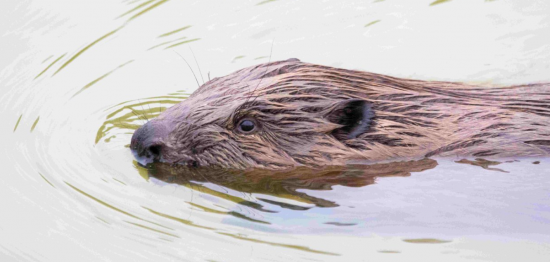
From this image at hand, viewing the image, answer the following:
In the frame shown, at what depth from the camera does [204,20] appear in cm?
877

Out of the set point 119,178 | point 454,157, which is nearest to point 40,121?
point 119,178

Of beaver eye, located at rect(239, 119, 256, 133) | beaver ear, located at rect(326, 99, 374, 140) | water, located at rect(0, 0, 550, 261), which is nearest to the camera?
water, located at rect(0, 0, 550, 261)

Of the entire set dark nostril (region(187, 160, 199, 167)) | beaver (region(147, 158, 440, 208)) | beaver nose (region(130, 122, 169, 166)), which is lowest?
beaver (region(147, 158, 440, 208))

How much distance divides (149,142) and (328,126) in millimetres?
1141

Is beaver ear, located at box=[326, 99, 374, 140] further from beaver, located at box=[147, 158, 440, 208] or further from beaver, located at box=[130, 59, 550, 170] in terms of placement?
beaver, located at box=[147, 158, 440, 208]

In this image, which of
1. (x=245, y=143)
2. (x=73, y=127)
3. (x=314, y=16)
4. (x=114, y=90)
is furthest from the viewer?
(x=314, y=16)

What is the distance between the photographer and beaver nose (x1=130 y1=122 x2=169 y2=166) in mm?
5961

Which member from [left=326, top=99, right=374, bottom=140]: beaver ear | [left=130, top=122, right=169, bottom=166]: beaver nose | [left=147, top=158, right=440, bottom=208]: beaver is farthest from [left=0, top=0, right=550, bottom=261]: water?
[left=326, top=99, right=374, bottom=140]: beaver ear

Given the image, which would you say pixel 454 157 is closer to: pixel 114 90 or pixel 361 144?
pixel 361 144

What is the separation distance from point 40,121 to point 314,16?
2924mm

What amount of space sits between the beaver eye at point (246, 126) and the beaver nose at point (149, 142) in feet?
1.67

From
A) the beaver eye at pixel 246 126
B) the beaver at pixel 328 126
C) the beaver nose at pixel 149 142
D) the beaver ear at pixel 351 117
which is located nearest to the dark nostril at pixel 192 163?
the beaver at pixel 328 126

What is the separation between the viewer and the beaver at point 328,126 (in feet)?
19.3

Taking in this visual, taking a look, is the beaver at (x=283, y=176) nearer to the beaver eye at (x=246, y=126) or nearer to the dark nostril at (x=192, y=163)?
the dark nostril at (x=192, y=163)
